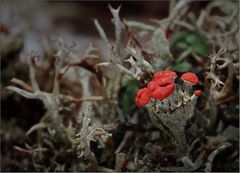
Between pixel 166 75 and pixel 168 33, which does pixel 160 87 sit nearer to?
pixel 166 75

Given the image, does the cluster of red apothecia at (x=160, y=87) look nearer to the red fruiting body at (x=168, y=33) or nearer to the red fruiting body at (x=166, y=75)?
the red fruiting body at (x=166, y=75)

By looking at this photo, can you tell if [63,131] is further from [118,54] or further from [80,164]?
[118,54]

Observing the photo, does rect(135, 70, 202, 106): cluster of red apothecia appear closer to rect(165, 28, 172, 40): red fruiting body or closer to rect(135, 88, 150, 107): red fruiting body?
rect(135, 88, 150, 107): red fruiting body

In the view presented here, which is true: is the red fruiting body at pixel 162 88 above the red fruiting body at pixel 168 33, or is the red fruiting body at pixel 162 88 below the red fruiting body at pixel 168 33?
below

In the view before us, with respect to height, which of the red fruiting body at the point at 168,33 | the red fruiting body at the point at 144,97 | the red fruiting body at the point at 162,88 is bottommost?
the red fruiting body at the point at 144,97

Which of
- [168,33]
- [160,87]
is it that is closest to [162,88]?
[160,87]

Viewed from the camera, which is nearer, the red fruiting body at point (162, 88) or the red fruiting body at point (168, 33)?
the red fruiting body at point (162, 88)

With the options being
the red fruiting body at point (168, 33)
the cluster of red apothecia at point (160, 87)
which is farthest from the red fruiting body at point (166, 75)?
the red fruiting body at point (168, 33)

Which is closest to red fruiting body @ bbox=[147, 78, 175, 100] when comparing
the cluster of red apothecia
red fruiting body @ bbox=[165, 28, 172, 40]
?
the cluster of red apothecia

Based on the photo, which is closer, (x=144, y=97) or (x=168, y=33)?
(x=144, y=97)
